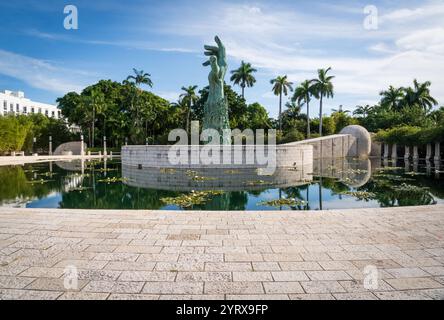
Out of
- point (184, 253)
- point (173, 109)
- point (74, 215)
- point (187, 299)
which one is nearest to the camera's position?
point (187, 299)

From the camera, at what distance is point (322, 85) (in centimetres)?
4612

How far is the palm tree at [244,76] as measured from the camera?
1929 inches

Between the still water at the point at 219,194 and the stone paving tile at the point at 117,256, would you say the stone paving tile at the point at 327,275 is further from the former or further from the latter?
the still water at the point at 219,194

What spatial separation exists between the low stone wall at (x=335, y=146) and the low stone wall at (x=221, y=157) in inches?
307

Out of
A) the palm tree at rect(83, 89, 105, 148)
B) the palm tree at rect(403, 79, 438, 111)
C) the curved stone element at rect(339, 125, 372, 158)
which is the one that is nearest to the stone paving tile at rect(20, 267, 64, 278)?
the curved stone element at rect(339, 125, 372, 158)

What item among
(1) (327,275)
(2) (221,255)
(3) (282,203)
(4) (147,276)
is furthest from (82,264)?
(3) (282,203)

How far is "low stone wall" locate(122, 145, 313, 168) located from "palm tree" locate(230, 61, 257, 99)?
25.4 metres

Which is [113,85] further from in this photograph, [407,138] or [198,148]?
[407,138]

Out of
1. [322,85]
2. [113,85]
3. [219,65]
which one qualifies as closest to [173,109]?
[113,85]

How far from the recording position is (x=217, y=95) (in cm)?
2386

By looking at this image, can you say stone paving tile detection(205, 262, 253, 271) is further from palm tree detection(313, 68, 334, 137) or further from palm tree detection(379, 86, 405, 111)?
palm tree detection(379, 86, 405, 111)

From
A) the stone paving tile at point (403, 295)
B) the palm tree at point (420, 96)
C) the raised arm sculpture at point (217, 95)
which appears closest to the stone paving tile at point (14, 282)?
the stone paving tile at point (403, 295)

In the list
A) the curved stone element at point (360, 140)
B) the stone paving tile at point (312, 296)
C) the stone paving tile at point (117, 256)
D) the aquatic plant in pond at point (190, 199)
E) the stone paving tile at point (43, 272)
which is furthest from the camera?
Answer: the curved stone element at point (360, 140)
